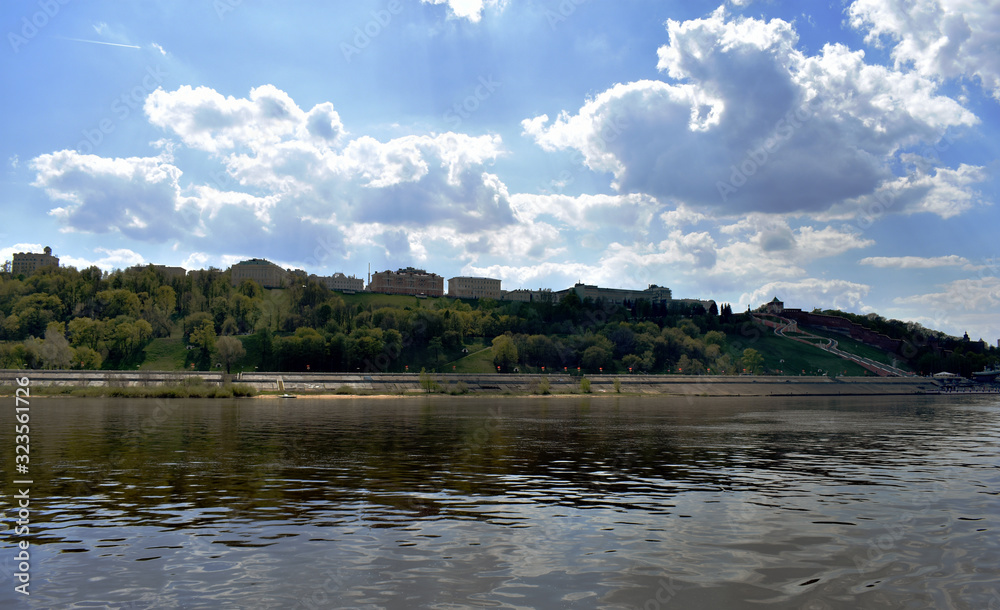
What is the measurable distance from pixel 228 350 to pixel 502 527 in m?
183

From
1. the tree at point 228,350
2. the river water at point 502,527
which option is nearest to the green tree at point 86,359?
the tree at point 228,350

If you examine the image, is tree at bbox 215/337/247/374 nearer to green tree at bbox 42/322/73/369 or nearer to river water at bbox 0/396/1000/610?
green tree at bbox 42/322/73/369

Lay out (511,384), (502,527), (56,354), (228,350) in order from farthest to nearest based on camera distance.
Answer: (228,350)
(511,384)
(56,354)
(502,527)

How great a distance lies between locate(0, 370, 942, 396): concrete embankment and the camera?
454 ft

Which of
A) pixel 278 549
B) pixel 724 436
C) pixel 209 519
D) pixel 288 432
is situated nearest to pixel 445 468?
pixel 209 519

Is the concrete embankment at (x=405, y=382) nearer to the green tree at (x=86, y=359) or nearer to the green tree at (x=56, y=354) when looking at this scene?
the green tree at (x=56, y=354)

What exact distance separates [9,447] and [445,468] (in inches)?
1208

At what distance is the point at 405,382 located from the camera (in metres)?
166

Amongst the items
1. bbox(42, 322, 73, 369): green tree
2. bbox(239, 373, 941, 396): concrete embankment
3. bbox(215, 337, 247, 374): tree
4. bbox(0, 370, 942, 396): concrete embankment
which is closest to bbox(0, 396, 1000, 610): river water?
bbox(0, 370, 942, 396): concrete embankment

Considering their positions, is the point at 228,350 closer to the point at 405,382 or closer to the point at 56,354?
the point at 56,354

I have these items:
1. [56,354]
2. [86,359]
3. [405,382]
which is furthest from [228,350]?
[405,382]

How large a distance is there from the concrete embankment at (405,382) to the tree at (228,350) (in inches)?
1435

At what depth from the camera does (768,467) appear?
3906 centimetres

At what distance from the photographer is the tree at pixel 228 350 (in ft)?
618
